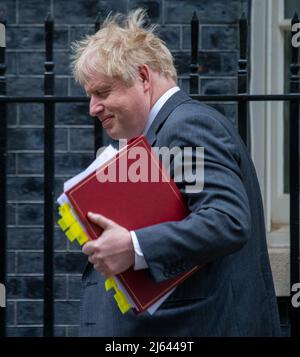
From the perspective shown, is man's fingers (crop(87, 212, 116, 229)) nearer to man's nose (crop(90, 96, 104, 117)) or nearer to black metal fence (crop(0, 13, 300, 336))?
man's nose (crop(90, 96, 104, 117))

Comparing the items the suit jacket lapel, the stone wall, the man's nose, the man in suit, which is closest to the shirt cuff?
the man in suit

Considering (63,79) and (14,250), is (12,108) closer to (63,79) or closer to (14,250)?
(63,79)

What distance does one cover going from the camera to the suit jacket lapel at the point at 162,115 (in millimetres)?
3010

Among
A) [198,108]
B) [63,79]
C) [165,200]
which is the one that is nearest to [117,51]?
[198,108]

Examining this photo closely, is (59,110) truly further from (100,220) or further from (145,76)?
(100,220)

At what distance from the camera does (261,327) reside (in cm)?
309

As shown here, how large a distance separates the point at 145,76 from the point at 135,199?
415 millimetres

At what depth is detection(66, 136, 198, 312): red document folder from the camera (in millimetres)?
2809

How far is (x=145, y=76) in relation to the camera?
3045mm

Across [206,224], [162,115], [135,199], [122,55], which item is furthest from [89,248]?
[122,55]

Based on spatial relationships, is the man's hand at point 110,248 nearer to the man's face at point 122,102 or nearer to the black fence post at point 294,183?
the man's face at point 122,102

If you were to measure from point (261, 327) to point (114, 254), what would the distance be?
23.9 inches

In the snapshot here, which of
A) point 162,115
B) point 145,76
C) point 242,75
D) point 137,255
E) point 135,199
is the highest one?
point 242,75

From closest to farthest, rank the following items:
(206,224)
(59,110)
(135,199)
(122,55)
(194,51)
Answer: (206,224)
(135,199)
(122,55)
(194,51)
(59,110)
